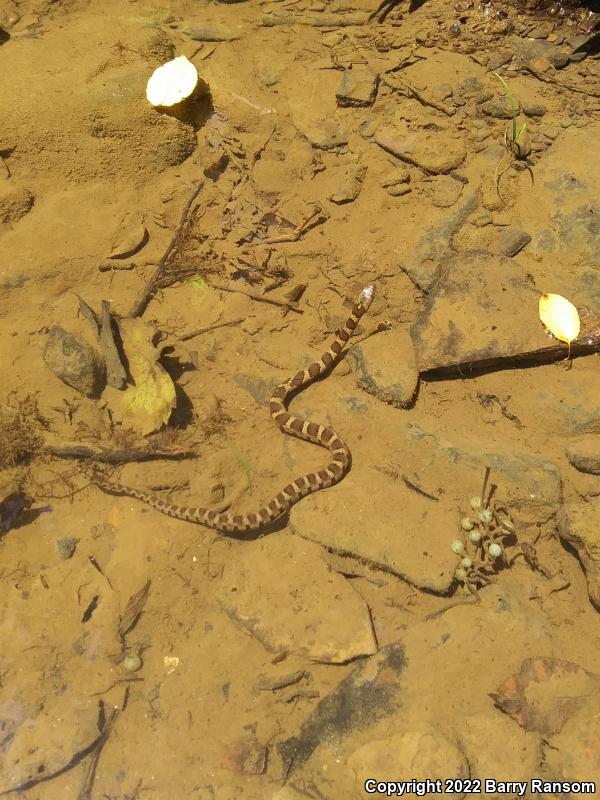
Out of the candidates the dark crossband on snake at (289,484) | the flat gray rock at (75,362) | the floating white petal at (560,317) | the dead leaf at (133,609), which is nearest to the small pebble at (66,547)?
the dark crossband on snake at (289,484)

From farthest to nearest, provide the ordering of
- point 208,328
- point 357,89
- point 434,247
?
point 357,89 → point 208,328 → point 434,247

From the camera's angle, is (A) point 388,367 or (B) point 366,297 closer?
(A) point 388,367

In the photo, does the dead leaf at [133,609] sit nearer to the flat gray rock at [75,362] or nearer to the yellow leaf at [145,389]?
the yellow leaf at [145,389]

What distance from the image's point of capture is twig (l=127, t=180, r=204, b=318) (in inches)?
300

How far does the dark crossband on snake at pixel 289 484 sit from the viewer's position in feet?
21.2

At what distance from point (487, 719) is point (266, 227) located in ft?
20.7

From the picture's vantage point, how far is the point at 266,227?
8156 millimetres

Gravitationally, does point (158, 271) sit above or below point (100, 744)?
above

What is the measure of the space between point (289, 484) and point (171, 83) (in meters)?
5.97

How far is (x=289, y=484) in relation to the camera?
660 cm

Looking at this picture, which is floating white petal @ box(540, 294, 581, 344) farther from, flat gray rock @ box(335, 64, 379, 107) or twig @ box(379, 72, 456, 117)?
flat gray rock @ box(335, 64, 379, 107)

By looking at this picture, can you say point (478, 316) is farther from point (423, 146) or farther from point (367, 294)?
point (423, 146)

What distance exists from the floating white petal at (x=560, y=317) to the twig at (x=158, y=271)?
4.73 metres

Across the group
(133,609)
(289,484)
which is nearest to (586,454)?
(289,484)
